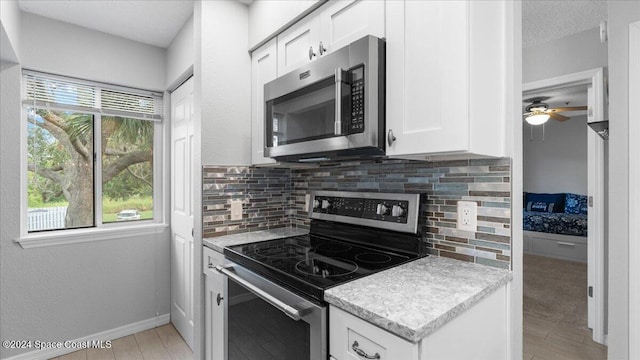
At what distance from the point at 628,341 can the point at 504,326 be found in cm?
111

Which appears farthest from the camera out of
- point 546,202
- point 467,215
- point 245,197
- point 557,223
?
point 546,202

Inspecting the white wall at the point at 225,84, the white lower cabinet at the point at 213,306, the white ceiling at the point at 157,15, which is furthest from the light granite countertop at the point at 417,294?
the white ceiling at the point at 157,15

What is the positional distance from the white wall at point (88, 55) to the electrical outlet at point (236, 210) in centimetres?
148

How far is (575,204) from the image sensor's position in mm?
5180

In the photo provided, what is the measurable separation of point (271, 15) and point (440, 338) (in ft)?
5.83

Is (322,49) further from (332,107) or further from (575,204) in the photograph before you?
(575,204)

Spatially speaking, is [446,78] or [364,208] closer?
[446,78]

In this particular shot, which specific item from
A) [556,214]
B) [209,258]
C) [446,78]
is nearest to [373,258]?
[446,78]

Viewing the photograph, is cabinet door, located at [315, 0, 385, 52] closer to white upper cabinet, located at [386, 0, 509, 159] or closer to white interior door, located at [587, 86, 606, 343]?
white upper cabinet, located at [386, 0, 509, 159]

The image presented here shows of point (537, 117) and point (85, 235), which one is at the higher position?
point (537, 117)

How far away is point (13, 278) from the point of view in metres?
2.10

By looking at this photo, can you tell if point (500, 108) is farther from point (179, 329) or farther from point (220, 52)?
point (179, 329)

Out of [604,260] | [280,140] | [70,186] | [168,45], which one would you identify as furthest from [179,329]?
[604,260]

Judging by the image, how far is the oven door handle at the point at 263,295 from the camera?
1.02 meters
